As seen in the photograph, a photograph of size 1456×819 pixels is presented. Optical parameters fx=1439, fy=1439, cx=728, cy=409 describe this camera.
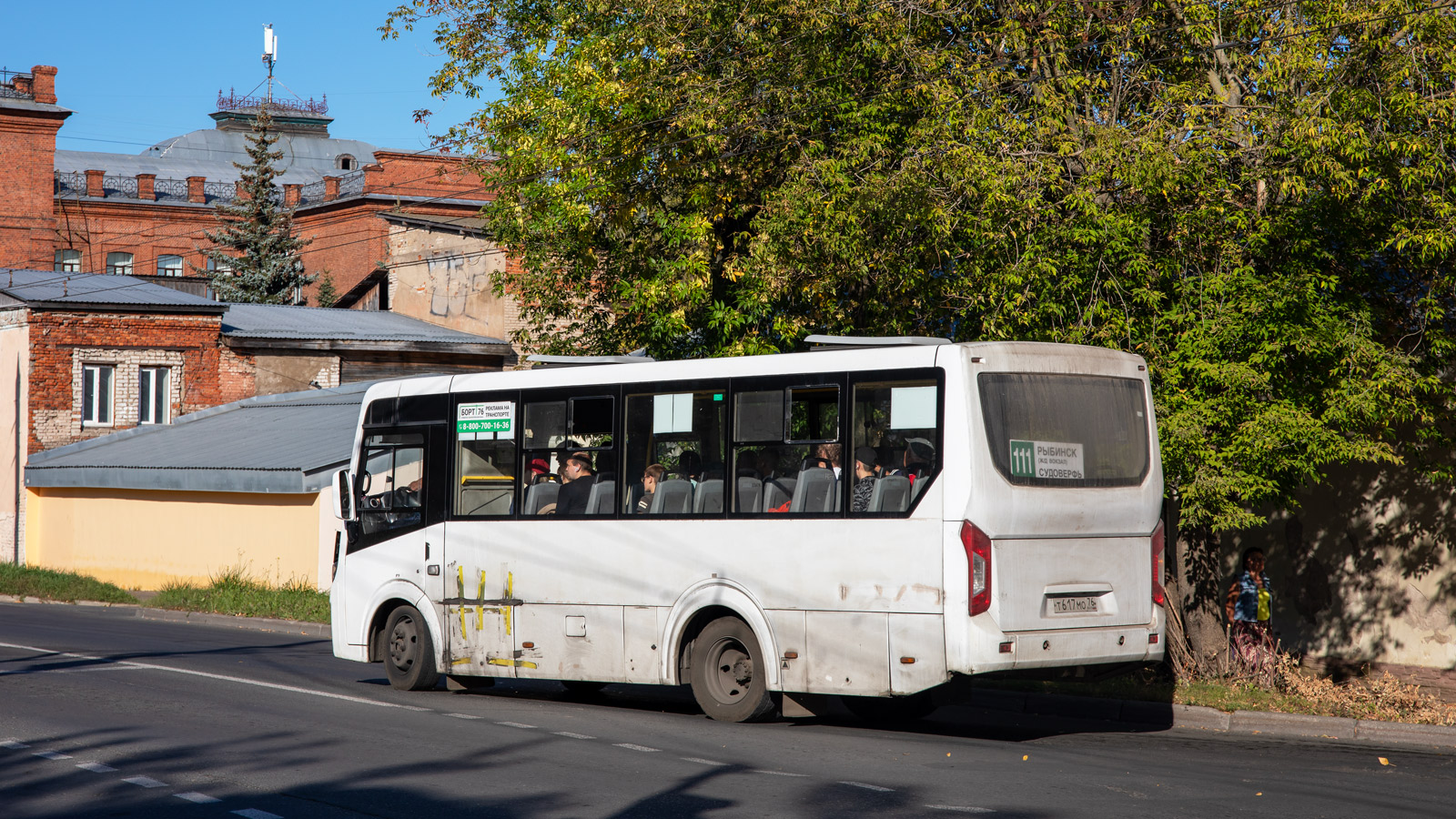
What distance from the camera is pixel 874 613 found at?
33.6 feet

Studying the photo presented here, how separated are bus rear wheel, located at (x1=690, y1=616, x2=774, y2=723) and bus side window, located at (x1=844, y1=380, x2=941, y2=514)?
1598mm

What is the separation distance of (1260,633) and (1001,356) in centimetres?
556

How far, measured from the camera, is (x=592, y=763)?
9148 millimetres

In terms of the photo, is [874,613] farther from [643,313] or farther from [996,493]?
[643,313]

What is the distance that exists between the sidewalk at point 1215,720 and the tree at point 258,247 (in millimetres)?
46549

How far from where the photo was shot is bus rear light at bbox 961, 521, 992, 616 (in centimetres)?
969

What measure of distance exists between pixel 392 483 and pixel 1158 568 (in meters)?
7.12

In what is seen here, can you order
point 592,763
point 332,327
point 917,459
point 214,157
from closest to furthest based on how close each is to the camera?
point 592,763 → point 917,459 → point 332,327 → point 214,157

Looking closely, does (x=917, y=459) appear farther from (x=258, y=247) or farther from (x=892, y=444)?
(x=258, y=247)

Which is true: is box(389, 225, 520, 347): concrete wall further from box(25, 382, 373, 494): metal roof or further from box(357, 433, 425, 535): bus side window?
box(357, 433, 425, 535): bus side window

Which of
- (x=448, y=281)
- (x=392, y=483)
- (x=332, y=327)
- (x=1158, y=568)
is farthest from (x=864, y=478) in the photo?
(x=448, y=281)

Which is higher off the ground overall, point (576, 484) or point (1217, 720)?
point (576, 484)

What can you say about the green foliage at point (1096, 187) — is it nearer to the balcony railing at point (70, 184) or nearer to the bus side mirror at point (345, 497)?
the bus side mirror at point (345, 497)

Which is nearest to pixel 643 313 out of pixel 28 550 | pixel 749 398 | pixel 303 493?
pixel 749 398
